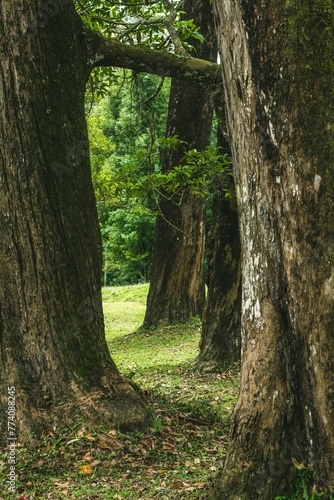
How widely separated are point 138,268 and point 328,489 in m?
38.0

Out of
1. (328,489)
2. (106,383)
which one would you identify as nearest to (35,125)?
(106,383)

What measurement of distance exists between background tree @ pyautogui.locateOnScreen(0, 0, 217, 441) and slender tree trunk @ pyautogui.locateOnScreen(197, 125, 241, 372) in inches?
131

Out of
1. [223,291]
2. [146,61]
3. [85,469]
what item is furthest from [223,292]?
[85,469]

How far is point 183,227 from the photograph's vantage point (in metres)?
14.5

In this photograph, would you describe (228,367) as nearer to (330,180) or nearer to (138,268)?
(330,180)

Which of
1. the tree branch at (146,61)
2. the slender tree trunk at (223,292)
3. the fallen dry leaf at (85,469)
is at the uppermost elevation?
the tree branch at (146,61)

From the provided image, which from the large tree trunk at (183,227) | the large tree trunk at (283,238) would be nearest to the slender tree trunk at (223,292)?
the large tree trunk at (283,238)

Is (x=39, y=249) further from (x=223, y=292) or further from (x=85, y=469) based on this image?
(x=223, y=292)

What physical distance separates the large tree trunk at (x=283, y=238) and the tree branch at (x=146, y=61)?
2.64 metres

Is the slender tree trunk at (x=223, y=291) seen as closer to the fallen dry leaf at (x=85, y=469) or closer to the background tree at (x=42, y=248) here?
the background tree at (x=42, y=248)

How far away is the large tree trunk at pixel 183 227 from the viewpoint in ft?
46.1

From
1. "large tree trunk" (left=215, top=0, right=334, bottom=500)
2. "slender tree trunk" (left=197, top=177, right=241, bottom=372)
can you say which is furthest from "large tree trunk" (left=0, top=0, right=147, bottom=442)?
"slender tree trunk" (left=197, top=177, right=241, bottom=372)

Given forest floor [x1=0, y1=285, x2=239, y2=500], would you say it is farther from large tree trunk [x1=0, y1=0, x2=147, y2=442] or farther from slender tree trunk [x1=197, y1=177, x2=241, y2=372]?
slender tree trunk [x1=197, y1=177, x2=241, y2=372]

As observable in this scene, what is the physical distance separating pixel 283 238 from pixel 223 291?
16.7 feet
